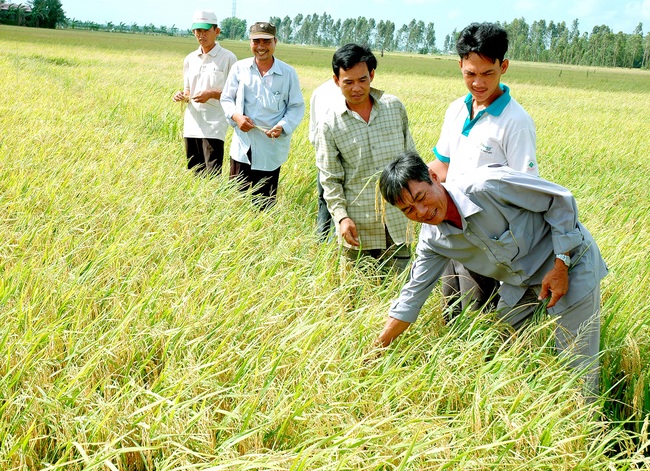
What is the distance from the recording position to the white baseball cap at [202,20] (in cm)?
455

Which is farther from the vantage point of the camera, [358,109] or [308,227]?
[308,227]

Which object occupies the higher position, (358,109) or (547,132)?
(358,109)

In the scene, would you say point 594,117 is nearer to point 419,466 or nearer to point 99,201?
point 99,201

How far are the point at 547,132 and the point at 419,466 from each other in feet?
28.8

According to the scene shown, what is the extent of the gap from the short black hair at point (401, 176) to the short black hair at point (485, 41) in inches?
25.3

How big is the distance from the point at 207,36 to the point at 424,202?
3138 mm

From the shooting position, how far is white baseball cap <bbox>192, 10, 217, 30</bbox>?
4.55 metres

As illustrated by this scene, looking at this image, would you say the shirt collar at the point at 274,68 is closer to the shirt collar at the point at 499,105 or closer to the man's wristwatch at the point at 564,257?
the shirt collar at the point at 499,105

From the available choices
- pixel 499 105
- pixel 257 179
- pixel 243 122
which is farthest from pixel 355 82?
pixel 257 179

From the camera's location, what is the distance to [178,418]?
1.78m

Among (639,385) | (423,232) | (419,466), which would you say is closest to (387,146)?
(423,232)

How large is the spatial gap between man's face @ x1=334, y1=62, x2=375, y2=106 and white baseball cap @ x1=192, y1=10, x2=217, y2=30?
1964mm

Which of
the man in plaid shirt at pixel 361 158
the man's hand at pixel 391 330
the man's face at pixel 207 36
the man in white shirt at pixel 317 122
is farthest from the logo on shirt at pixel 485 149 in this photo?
the man's face at pixel 207 36

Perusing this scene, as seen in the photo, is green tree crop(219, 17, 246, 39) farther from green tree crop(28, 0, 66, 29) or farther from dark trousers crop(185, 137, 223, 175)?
Result: dark trousers crop(185, 137, 223, 175)
